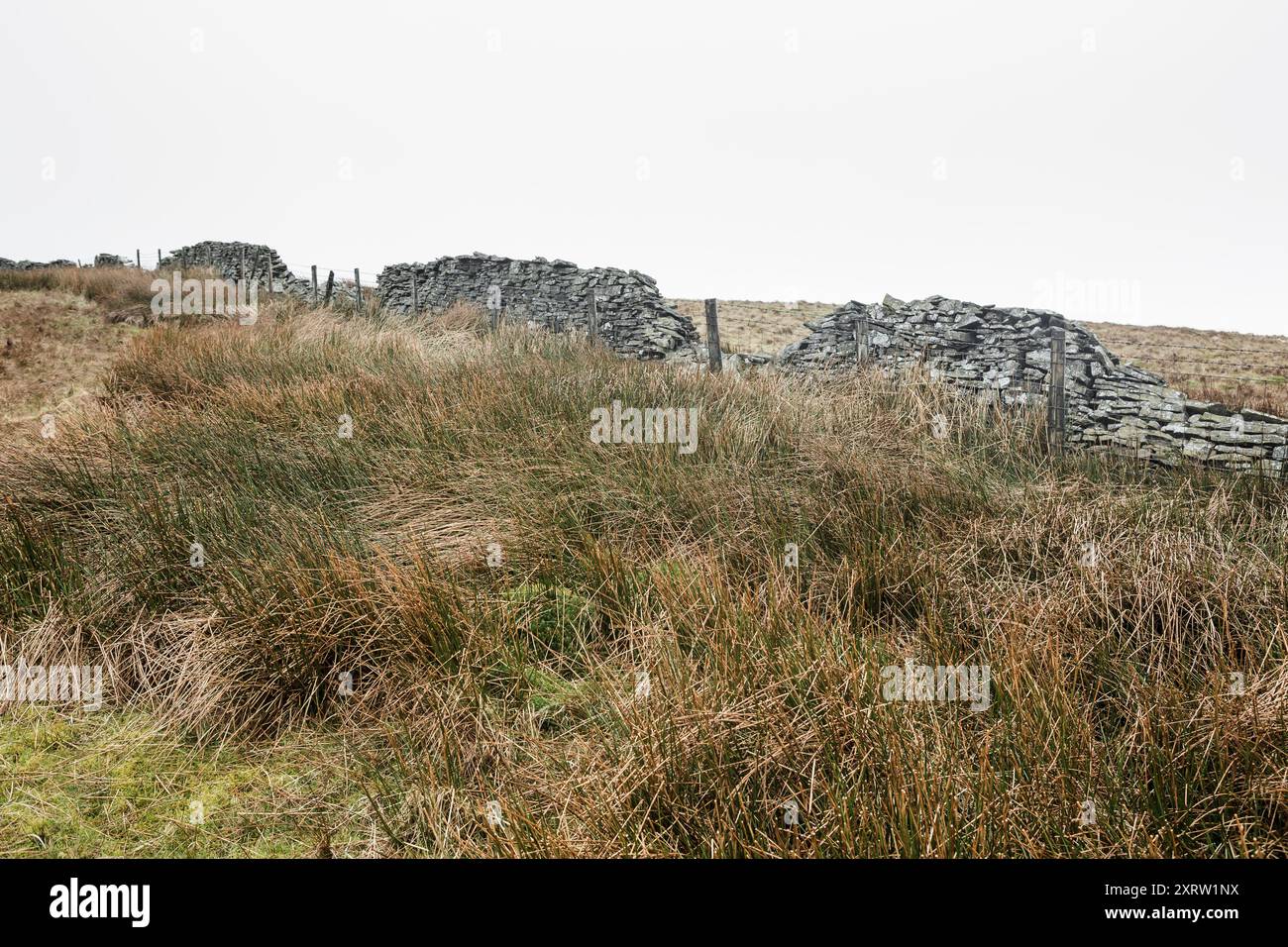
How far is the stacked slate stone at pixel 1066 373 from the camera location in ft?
24.2

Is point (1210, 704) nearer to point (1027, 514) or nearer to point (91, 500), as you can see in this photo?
point (1027, 514)

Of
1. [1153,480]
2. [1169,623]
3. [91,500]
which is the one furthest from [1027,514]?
[91,500]

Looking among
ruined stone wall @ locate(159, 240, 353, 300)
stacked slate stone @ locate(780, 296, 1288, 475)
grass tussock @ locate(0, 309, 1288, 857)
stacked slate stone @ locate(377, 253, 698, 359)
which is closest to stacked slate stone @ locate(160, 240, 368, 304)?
ruined stone wall @ locate(159, 240, 353, 300)

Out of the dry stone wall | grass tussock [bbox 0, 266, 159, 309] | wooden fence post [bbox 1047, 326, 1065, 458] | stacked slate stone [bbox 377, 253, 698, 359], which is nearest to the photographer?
wooden fence post [bbox 1047, 326, 1065, 458]

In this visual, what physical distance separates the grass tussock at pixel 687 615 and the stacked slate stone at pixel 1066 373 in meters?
2.21

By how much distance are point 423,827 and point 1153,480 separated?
523cm

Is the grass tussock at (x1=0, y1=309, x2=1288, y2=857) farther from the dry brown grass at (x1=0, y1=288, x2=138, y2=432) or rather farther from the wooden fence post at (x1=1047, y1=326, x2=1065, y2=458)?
the dry brown grass at (x1=0, y1=288, x2=138, y2=432)

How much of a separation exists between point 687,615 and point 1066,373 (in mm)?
8805

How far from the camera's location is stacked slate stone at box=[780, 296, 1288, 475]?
24.2ft

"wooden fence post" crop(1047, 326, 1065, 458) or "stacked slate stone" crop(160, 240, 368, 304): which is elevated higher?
"stacked slate stone" crop(160, 240, 368, 304)

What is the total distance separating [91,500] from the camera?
491 cm

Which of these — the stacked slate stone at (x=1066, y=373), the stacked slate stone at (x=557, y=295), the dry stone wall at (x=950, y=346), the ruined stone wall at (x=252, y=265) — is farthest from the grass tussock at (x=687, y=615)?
the ruined stone wall at (x=252, y=265)

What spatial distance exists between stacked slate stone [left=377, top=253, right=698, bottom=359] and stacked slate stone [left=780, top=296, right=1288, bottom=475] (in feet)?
9.35

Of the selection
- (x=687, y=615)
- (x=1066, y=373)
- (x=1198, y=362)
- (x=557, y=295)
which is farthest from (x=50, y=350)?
(x=1198, y=362)
